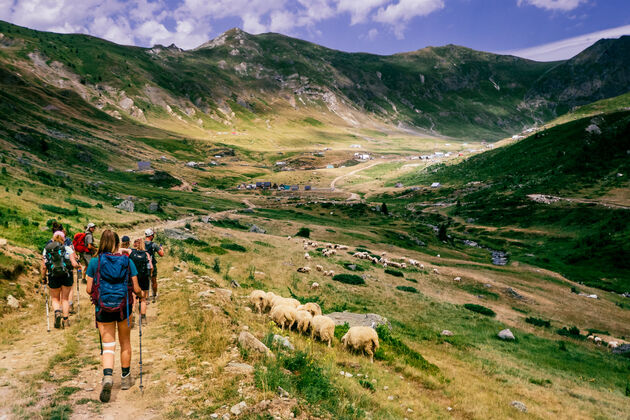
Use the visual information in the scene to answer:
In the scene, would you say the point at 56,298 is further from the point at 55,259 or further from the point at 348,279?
the point at 348,279

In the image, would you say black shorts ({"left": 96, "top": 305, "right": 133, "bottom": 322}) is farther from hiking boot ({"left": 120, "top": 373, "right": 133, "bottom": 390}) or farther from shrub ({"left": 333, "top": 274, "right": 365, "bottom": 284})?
shrub ({"left": 333, "top": 274, "right": 365, "bottom": 284})

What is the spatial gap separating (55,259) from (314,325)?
1083 cm

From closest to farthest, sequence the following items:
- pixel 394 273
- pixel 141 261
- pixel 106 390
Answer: pixel 106 390
pixel 141 261
pixel 394 273

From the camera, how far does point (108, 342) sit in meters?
8.16

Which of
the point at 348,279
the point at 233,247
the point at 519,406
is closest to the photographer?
the point at 519,406

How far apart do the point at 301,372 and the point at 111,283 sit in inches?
Answer: 228

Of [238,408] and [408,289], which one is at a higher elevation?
[238,408]

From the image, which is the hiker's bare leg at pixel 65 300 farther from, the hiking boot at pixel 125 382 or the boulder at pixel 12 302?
the hiking boot at pixel 125 382

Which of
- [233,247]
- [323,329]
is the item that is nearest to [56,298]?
[323,329]

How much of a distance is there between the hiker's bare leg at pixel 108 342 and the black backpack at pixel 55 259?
5.89 m

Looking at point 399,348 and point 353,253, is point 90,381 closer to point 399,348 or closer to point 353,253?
point 399,348

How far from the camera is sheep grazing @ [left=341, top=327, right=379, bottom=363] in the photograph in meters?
14.0

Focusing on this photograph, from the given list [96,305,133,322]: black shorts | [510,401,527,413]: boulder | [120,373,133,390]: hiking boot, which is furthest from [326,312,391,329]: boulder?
[96,305,133,322]: black shorts

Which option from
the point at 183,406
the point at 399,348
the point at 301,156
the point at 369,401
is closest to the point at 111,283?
the point at 183,406
